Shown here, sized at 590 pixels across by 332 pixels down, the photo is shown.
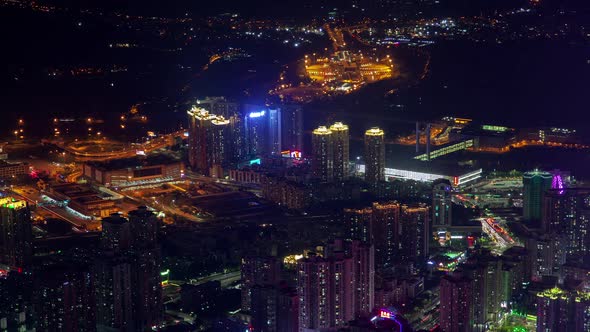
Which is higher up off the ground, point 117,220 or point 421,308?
point 117,220

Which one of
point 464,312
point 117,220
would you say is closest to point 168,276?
point 117,220

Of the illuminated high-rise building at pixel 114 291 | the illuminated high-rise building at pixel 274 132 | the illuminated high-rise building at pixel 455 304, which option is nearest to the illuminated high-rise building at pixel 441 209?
the illuminated high-rise building at pixel 455 304

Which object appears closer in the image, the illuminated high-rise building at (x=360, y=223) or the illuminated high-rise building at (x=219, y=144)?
the illuminated high-rise building at (x=360, y=223)

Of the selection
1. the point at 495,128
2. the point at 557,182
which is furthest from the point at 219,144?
the point at 557,182

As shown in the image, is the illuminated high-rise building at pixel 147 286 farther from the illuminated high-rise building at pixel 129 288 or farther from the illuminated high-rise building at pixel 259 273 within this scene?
the illuminated high-rise building at pixel 259 273

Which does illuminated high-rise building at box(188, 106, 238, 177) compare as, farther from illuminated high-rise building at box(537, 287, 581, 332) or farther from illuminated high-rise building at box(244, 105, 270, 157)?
illuminated high-rise building at box(537, 287, 581, 332)

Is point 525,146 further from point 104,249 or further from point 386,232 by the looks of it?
point 104,249

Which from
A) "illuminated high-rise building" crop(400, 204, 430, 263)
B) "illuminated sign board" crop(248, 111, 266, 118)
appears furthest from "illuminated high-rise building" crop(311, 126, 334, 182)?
"illuminated high-rise building" crop(400, 204, 430, 263)
